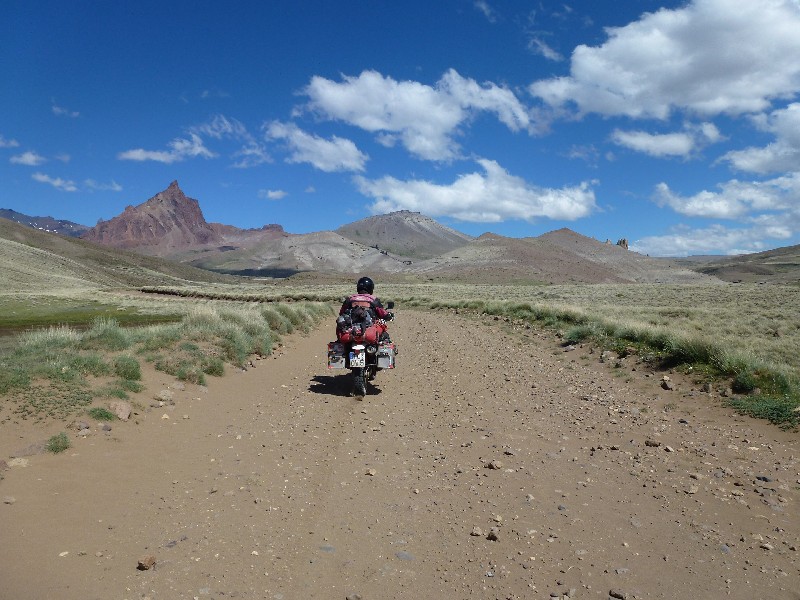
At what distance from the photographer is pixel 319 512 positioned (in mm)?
5562

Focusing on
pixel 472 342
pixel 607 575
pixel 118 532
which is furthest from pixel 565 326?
pixel 118 532

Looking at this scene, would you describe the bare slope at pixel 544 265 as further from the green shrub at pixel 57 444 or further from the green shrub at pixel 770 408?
the green shrub at pixel 57 444

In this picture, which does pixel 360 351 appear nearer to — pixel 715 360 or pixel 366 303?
pixel 366 303

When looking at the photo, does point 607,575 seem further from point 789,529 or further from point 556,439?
point 556,439

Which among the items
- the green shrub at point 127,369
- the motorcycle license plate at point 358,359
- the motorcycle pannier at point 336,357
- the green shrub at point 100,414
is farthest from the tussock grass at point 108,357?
the motorcycle license plate at point 358,359

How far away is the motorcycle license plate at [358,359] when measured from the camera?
11062 millimetres

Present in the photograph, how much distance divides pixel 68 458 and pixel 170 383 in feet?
12.3

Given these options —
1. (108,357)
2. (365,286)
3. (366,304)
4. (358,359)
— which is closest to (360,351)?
(358,359)

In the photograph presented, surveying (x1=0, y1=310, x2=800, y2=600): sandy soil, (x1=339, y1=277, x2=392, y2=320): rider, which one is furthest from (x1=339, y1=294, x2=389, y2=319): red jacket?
(x1=0, y1=310, x2=800, y2=600): sandy soil

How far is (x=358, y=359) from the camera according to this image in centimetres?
1111

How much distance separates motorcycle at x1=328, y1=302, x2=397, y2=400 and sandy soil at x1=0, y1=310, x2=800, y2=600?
1164 mm

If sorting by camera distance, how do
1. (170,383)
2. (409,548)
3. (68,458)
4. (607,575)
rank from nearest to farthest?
(607,575)
(409,548)
(68,458)
(170,383)

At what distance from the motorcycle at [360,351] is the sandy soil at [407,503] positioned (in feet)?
3.82

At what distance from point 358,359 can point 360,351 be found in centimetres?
18
